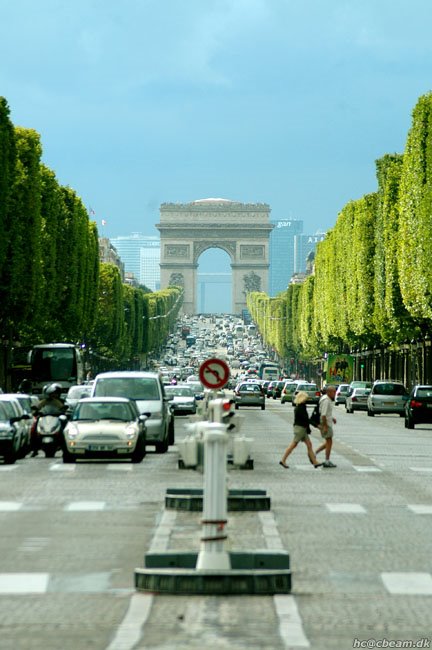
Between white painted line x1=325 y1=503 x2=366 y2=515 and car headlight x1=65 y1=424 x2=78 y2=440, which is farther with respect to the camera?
car headlight x1=65 y1=424 x2=78 y2=440

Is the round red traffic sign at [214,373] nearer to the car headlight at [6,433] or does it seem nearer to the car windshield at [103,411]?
the car windshield at [103,411]

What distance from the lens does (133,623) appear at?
1215cm

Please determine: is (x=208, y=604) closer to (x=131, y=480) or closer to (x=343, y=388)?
(x=131, y=480)

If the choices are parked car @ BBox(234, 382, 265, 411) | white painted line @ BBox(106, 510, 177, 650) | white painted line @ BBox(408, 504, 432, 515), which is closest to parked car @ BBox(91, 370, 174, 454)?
white painted line @ BBox(408, 504, 432, 515)

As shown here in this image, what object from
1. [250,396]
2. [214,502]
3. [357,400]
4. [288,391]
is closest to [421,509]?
[214,502]

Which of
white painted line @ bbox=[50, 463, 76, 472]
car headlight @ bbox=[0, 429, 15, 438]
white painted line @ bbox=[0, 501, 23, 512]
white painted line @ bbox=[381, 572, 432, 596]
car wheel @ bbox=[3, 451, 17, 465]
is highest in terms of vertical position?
car headlight @ bbox=[0, 429, 15, 438]

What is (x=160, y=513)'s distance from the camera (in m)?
21.5

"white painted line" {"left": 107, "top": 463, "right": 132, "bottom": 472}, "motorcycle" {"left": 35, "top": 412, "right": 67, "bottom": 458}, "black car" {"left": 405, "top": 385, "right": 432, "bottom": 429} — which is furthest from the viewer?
"black car" {"left": 405, "top": 385, "right": 432, "bottom": 429}

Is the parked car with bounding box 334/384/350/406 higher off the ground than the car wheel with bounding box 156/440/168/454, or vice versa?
the parked car with bounding box 334/384/350/406

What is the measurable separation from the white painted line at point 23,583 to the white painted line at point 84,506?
282 inches

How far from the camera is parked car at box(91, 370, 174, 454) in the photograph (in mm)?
39625

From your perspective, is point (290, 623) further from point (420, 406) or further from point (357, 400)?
point (357, 400)

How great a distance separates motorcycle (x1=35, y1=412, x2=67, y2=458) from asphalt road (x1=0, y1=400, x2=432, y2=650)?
6451 mm

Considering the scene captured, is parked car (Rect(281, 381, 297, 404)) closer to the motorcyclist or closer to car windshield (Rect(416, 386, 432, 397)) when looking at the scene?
car windshield (Rect(416, 386, 432, 397))
